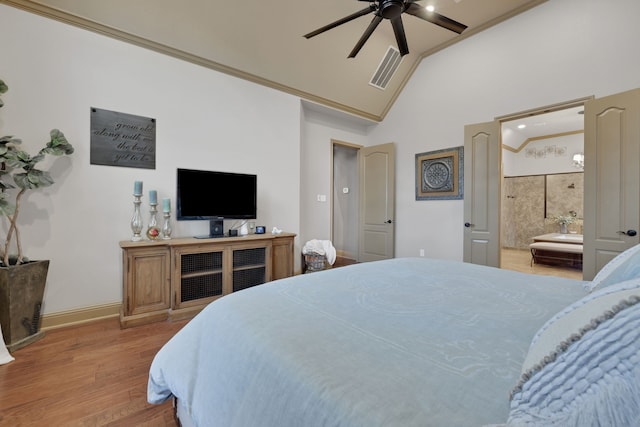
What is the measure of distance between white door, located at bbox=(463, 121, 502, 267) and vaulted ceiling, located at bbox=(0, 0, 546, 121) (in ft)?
4.85

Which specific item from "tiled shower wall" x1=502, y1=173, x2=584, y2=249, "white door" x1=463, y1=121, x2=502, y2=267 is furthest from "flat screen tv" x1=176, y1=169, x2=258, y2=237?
"tiled shower wall" x1=502, y1=173, x2=584, y2=249

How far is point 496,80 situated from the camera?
3.71 meters

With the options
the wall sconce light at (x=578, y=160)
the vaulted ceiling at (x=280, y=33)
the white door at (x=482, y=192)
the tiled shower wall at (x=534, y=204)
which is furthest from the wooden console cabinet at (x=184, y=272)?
the wall sconce light at (x=578, y=160)

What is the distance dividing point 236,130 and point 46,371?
9.24ft

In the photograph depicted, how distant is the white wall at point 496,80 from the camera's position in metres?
2.93

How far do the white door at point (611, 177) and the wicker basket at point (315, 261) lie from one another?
3.02 m

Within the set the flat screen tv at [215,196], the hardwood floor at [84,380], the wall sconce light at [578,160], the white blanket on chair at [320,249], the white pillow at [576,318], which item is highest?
the wall sconce light at [578,160]

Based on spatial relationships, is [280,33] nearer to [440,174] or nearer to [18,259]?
[440,174]

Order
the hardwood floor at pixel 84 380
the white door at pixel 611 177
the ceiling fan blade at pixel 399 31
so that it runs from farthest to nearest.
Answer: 1. the white door at pixel 611 177
2. the ceiling fan blade at pixel 399 31
3. the hardwood floor at pixel 84 380

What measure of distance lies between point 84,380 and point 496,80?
5.21m

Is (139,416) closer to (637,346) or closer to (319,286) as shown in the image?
(319,286)

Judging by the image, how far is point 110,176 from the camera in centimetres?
273

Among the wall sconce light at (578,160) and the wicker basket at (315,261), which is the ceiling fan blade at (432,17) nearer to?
the wicker basket at (315,261)

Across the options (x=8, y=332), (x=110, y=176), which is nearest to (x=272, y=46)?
(x=110, y=176)
